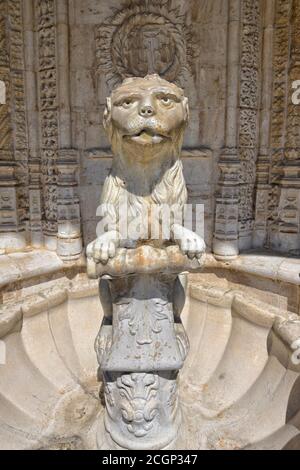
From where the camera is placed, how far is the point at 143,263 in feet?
6.24

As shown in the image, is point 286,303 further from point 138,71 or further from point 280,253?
point 138,71

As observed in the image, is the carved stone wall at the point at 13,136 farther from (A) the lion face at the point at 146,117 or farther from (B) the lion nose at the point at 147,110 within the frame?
(B) the lion nose at the point at 147,110

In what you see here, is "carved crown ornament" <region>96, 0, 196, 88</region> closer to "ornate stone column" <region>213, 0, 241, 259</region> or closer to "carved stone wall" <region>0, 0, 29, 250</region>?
"ornate stone column" <region>213, 0, 241, 259</region>

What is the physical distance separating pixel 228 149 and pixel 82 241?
6.46ft

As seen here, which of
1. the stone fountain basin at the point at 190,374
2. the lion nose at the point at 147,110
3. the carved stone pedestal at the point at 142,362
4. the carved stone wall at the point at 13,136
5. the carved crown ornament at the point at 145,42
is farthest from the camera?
the carved stone wall at the point at 13,136

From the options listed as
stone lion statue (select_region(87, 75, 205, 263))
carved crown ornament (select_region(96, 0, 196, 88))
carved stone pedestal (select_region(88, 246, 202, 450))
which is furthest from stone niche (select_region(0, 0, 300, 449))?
stone lion statue (select_region(87, 75, 205, 263))

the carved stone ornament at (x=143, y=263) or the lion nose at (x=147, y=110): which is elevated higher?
the lion nose at (x=147, y=110)

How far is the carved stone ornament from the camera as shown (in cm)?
188

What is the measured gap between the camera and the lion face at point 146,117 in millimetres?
1822

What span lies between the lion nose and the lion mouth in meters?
0.07

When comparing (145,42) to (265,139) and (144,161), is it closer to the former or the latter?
(265,139)

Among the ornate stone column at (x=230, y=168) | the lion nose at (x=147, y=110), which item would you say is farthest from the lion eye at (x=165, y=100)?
the ornate stone column at (x=230, y=168)

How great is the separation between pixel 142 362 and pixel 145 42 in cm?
339

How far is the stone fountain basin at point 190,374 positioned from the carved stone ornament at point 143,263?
31 cm
